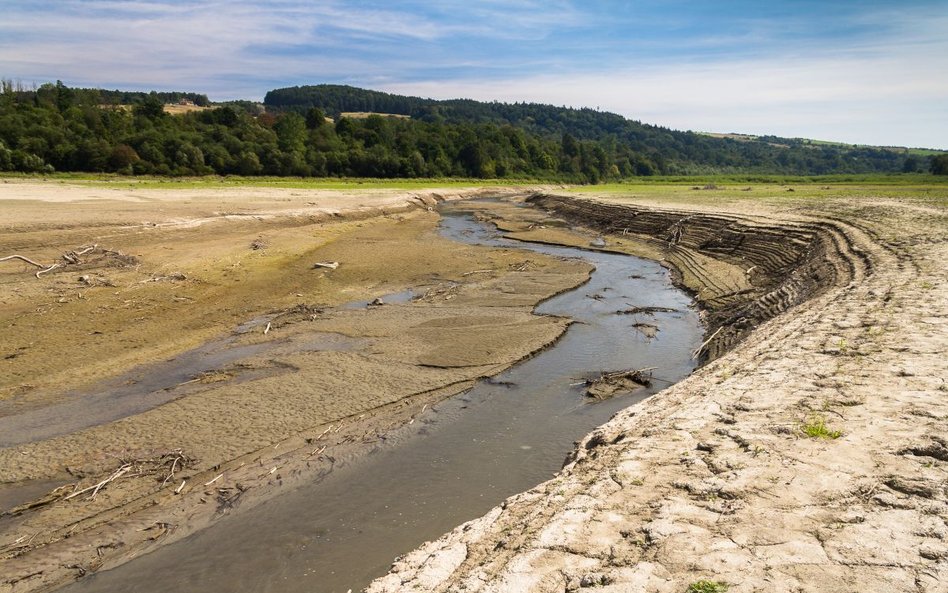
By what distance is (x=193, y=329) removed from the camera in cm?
1288

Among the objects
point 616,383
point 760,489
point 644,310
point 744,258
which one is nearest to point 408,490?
point 760,489

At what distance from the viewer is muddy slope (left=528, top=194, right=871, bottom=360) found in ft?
45.5

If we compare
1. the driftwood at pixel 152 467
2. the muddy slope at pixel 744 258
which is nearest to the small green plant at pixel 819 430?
the muddy slope at pixel 744 258

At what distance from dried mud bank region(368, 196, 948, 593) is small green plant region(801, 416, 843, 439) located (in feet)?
0.06

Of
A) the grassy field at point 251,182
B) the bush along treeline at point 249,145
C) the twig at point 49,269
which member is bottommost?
the twig at point 49,269

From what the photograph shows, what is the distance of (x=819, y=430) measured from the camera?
5387 millimetres

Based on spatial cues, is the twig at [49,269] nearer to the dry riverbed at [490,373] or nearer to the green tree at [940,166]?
the dry riverbed at [490,373]

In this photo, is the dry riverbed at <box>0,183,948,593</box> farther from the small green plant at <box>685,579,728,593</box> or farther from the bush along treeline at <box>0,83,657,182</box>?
the bush along treeline at <box>0,83,657,182</box>

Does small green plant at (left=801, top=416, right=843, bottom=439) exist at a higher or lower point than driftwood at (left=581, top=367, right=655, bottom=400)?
Answer: higher

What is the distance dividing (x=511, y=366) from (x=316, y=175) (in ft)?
213

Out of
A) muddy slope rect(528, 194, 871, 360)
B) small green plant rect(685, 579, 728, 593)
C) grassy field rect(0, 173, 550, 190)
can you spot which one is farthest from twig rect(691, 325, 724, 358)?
grassy field rect(0, 173, 550, 190)

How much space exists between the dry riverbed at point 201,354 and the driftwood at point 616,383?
1865mm

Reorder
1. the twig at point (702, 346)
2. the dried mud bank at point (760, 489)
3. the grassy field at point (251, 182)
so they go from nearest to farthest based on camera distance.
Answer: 1. the dried mud bank at point (760, 489)
2. the twig at point (702, 346)
3. the grassy field at point (251, 182)

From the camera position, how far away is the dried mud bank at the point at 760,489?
11.8ft
